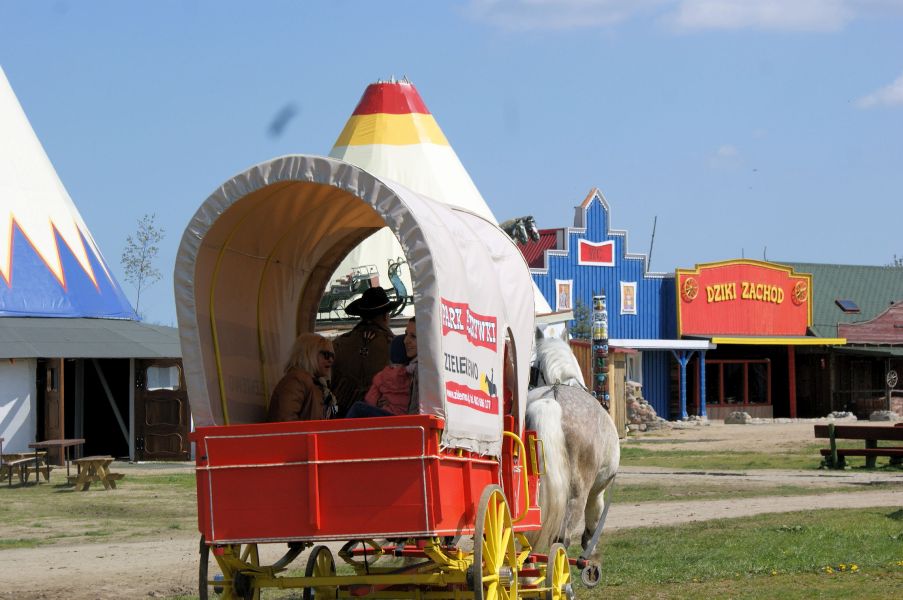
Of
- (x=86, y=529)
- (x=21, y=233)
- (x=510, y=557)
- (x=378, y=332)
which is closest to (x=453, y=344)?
(x=510, y=557)

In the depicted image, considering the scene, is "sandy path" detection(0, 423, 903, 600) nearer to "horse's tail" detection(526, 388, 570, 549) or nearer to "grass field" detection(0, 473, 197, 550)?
"grass field" detection(0, 473, 197, 550)

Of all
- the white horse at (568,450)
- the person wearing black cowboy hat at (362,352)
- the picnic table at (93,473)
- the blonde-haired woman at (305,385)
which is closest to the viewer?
the blonde-haired woman at (305,385)

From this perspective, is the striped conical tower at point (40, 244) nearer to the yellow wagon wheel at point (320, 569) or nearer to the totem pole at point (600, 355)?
the totem pole at point (600, 355)

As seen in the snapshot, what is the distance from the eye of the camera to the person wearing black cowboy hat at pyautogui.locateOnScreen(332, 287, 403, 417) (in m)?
9.79

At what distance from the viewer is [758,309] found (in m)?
48.6

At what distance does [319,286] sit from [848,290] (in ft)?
150

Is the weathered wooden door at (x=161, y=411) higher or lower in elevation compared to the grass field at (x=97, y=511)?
higher

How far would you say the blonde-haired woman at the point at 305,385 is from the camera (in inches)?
336

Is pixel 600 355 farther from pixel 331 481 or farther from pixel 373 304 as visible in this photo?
pixel 331 481

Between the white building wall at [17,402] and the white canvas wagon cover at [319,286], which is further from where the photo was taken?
the white building wall at [17,402]

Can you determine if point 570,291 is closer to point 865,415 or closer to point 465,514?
point 865,415

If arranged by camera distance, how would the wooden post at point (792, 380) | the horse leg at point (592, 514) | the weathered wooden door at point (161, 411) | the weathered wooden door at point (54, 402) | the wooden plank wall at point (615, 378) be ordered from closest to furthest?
the horse leg at point (592, 514) < the weathered wooden door at point (54, 402) < the weathered wooden door at point (161, 411) < the wooden plank wall at point (615, 378) < the wooden post at point (792, 380)

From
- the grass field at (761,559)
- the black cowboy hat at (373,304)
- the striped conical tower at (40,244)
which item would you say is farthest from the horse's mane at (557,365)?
the striped conical tower at (40,244)

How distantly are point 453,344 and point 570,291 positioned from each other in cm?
3663
